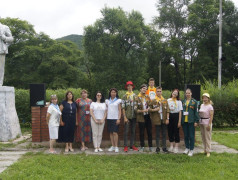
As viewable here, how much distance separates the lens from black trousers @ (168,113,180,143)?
625 centimetres

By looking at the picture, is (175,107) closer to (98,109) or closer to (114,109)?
(114,109)

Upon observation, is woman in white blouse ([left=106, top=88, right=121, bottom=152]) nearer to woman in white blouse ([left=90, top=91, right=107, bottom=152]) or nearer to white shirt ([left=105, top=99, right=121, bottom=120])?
white shirt ([left=105, top=99, right=121, bottom=120])

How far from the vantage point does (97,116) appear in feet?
20.9

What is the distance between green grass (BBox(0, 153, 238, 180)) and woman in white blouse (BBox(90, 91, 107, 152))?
0.62 meters

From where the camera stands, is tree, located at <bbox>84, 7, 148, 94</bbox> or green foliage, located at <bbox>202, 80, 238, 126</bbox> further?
tree, located at <bbox>84, 7, 148, 94</bbox>

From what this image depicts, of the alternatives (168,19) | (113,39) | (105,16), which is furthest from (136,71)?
(168,19)

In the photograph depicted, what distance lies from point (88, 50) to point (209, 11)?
14.8 meters

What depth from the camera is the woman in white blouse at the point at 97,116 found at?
20.8 ft

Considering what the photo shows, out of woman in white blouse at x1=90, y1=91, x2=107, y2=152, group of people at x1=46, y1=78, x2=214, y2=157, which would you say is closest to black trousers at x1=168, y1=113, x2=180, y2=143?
group of people at x1=46, y1=78, x2=214, y2=157

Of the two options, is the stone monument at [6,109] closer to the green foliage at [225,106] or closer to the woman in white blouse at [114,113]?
the woman in white blouse at [114,113]

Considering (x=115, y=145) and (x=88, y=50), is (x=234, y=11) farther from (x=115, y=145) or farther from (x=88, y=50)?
(x=115, y=145)

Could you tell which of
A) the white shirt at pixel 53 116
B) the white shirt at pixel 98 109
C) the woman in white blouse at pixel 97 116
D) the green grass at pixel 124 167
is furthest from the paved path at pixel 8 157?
the white shirt at pixel 98 109

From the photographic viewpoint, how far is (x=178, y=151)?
21.5 ft

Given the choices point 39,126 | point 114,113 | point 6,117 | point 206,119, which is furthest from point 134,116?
point 6,117
